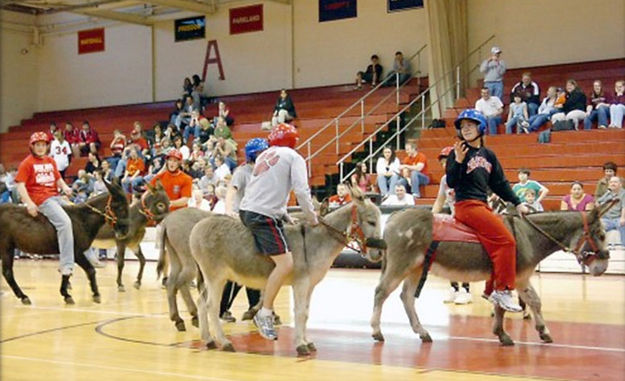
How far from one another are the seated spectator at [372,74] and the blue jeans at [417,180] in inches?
278

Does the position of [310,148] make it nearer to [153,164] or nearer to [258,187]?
[153,164]

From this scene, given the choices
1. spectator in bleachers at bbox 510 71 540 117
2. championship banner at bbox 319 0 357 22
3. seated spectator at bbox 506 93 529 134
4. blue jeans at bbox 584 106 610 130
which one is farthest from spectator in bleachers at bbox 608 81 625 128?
championship banner at bbox 319 0 357 22

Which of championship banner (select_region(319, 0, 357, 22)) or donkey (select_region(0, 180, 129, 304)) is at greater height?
championship banner (select_region(319, 0, 357, 22))

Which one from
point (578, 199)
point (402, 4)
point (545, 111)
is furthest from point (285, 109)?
point (578, 199)

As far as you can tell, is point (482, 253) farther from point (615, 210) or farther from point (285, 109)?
point (285, 109)

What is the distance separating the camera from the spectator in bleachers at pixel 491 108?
2248 centimetres

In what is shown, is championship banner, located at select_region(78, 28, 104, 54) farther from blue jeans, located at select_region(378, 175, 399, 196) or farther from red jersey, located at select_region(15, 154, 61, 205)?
red jersey, located at select_region(15, 154, 61, 205)

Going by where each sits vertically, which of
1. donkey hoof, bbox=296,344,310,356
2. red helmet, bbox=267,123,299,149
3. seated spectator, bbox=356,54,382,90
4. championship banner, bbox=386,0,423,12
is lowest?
donkey hoof, bbox=296,344,310,356

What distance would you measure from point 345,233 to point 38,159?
5.76 meters

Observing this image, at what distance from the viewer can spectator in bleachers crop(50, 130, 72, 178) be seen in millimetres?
30406

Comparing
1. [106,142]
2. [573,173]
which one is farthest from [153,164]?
[573,173]

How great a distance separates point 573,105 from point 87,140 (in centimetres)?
1680

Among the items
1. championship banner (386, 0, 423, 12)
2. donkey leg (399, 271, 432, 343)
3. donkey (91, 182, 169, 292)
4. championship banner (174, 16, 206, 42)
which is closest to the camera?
donkey leg (399, 271, 432, 343)

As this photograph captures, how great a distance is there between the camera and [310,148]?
25.9 m
